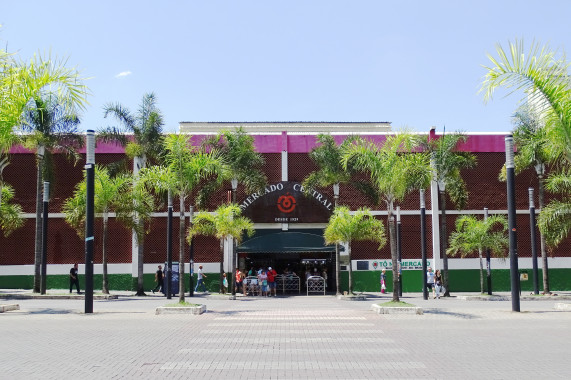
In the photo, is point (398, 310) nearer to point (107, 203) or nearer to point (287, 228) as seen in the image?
point (107, 203)

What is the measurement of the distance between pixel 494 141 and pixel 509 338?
88.3 ft

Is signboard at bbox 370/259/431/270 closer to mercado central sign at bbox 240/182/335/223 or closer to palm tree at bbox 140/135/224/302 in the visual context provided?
mercado central sign at bbox 240/182/335/223

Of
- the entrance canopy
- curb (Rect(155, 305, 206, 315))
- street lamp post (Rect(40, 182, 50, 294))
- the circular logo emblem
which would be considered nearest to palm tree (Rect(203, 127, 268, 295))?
the entrance canopy

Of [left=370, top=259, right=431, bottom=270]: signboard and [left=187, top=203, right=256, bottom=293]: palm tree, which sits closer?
[left=187, top=203, right=256, bottom=293]: palm tree

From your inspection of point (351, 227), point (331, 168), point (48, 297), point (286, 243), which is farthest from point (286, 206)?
point (48, 297)

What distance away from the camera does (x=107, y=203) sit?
29.7 metres

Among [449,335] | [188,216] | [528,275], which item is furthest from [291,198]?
[449,335]

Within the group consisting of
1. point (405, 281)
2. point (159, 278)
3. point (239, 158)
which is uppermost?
point (239, 158)

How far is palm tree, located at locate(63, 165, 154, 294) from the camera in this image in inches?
1160

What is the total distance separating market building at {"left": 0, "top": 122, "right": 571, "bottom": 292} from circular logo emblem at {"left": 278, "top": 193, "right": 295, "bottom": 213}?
0.20 ft

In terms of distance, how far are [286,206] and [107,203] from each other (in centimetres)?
1136

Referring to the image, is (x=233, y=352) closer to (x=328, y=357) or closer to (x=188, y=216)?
(x=328, y=357)

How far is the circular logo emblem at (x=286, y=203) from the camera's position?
36.8 metres

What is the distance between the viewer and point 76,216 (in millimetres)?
29656
